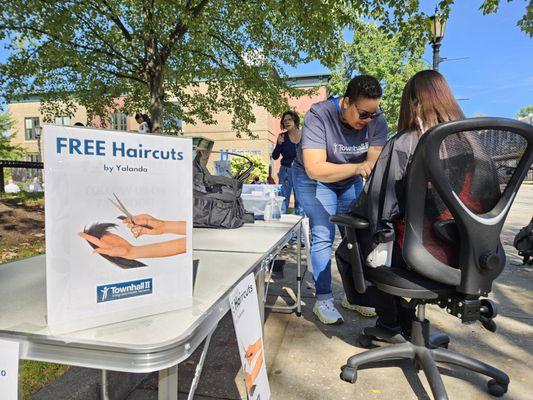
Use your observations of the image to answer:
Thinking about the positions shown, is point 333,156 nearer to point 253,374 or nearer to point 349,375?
point 349,375

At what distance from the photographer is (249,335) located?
44.3 inches

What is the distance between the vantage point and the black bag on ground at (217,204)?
2242mm

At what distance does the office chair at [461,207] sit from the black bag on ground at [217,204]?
91cm

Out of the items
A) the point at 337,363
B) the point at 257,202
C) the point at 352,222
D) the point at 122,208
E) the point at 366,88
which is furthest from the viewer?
the point at 257,202

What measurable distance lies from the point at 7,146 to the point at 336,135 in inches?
1049

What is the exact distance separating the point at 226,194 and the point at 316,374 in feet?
3.84

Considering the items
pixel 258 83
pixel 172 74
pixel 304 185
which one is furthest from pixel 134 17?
pixel 304 185


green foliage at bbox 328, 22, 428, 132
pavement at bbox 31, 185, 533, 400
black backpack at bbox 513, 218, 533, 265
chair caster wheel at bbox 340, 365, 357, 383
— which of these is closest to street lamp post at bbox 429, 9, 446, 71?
black backpack at bbox 513, 218, 533, 265

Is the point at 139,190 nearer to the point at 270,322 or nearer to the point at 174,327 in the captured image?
the point at 174,327

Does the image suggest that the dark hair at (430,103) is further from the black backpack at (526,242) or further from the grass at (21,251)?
the grass at (21,251)

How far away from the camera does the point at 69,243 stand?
2.41ft

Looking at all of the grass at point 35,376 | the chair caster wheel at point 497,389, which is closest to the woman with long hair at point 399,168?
the chair caster wheel at point 497,389

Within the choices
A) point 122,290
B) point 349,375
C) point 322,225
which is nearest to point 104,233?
point 122,290

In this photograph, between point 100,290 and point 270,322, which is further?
point 270,322
